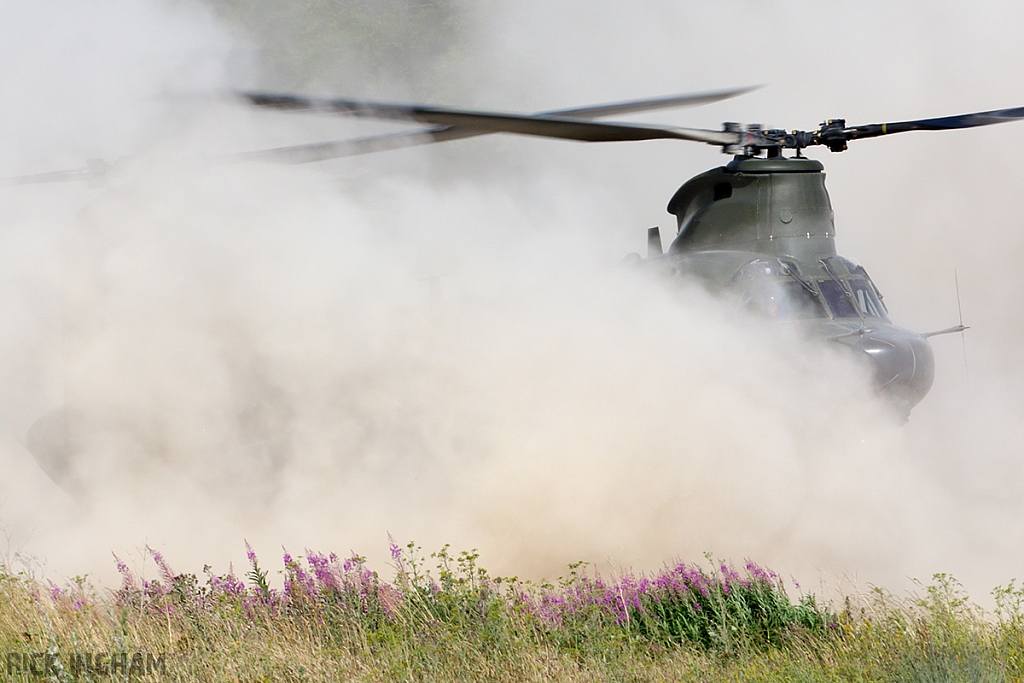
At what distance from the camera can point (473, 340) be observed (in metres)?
7.81

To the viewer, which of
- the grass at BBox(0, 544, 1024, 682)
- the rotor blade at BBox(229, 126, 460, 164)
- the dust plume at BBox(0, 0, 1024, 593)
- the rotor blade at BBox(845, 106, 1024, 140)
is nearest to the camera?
the grass at BBox(0, 544, 1024, 682)

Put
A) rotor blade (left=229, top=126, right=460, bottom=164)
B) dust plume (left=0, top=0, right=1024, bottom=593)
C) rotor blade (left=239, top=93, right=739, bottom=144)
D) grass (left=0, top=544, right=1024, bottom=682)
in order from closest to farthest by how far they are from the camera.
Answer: grass (left=0, top=544, right=1024, bottom=682) → rotor blade (left=239, top=93, right=739, bottom=144) → rotor blade (left=229, top=126, right=460, bottom=164) → dust plume (left=0, top=0, right=1024, bottom=593)

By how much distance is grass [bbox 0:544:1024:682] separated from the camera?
4.30 meters

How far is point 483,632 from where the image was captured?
4684 millimetres

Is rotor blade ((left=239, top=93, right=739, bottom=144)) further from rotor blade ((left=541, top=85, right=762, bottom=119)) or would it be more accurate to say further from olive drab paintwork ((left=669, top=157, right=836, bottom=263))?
olive drab paintwork ((left=669, top=157, right=836, bottom=263))

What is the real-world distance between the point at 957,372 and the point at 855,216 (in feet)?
13.1

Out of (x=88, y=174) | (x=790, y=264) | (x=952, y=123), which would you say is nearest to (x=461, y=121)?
(x=952, y=123)

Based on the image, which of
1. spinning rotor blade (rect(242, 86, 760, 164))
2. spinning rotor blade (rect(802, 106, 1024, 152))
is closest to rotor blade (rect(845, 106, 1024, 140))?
spinning rotor blade (rect(802, 106, 1024, 152))

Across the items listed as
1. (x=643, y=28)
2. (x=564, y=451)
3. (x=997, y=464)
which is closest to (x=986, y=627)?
(x=564, y=451)

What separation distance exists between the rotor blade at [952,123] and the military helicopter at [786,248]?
0.04 ft

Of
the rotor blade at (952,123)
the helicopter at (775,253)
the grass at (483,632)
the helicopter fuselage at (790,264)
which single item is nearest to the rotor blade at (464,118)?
the helicopter at (775,253)

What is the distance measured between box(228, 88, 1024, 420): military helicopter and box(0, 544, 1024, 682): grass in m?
2.27

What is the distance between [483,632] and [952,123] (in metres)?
4.04

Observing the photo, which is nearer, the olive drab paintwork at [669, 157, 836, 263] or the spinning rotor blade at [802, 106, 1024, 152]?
the spinning rotor blade at [802, 106, 1024, 152]
